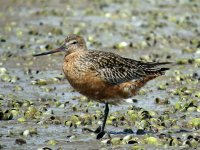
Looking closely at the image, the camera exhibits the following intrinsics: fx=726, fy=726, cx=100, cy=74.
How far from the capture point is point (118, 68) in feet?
43.4

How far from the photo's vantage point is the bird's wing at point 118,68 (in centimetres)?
1280

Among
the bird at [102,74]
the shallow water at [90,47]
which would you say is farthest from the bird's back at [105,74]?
the shallow water at [90,47]

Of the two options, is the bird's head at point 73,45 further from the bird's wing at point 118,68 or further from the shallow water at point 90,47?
the shallow water at point 90,47

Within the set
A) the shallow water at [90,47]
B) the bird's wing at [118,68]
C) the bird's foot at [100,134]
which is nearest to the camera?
the bird's foot at [100,134]

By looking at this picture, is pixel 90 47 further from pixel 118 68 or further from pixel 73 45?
pixel 118 68

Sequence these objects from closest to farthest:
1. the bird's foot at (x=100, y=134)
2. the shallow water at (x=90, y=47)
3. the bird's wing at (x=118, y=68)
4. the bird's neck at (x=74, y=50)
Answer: the bird's foot at (x=100, y=134) < the shallow water at (x=90, y=47) < the bird's wing at (x=118, y=68) < the bird's neck at (x=74, y=50)

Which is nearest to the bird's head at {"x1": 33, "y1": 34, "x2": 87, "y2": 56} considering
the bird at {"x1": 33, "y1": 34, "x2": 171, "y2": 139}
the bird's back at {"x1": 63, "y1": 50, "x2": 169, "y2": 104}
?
the bird at {"x1": 33, "y1": 34, "x2": 171, "y2": 139}

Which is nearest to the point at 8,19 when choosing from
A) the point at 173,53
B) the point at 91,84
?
the point at 173,53

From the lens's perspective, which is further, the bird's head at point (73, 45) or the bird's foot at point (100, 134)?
the bird's head at point (73, 45)

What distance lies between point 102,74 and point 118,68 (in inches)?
23.0

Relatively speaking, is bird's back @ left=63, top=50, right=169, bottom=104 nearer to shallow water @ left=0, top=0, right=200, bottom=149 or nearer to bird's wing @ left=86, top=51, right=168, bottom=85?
bird's wing @ left=86, top=51, right=168, bottom=85

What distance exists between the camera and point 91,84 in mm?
12531

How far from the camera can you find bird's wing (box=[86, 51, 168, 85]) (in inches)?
504

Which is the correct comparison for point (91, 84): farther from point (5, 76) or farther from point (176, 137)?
point (5, 76)
